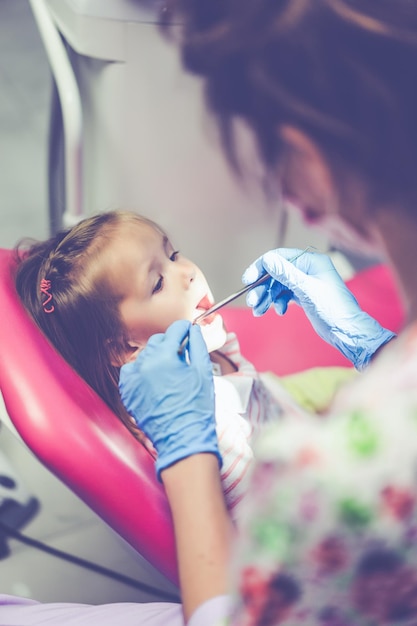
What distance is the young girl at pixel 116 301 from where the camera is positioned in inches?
31.7

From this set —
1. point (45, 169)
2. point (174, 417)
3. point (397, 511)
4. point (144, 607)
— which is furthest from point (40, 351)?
point (45, 169)

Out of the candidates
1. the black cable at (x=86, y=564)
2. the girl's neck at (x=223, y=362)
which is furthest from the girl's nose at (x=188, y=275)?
the black cable at (x=86, y=564)

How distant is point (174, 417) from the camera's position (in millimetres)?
712

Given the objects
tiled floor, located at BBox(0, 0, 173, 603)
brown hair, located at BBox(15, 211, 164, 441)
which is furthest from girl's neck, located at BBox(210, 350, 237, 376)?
tiled floor, located at BBox(0, 0, 173, 603)

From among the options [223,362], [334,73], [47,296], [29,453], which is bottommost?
[29,453]

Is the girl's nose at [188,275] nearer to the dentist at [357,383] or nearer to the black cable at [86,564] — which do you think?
the dentist at [357,383]

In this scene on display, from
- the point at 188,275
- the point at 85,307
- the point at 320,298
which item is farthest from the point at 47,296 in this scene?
the point at 320,298

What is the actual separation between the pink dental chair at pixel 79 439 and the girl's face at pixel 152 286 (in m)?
0.11

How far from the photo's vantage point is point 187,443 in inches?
26.9

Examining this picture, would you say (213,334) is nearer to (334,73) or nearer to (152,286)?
(152,286)

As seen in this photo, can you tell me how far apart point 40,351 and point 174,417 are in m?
0.19

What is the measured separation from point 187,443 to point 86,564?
53 cm

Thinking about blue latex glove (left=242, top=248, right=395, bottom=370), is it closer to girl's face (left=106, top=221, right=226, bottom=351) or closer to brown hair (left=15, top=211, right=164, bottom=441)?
girl's face (left=106, top=221, right=226, bottom=351)

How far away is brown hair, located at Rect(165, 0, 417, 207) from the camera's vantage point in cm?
50
